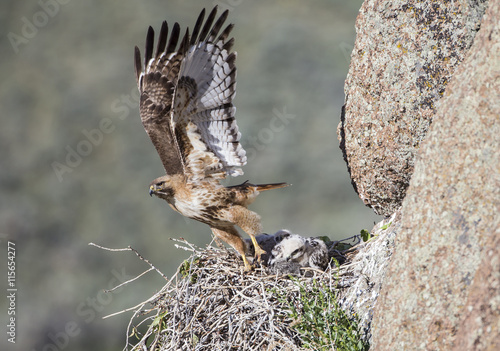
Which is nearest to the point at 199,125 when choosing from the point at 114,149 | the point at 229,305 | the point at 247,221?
the point at 247,221

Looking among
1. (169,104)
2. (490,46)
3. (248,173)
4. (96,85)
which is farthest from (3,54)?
(490,46)

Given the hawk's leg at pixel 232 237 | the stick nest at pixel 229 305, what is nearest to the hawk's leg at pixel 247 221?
the hawk's leg at pixel 232 237

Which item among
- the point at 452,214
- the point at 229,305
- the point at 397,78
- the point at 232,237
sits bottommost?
the point at 452,214

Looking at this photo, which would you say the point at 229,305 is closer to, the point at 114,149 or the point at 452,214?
the point at 452,214

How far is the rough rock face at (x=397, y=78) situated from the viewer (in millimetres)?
4574

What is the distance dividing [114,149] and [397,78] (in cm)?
2975

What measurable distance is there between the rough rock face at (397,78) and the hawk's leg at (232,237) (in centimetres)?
123

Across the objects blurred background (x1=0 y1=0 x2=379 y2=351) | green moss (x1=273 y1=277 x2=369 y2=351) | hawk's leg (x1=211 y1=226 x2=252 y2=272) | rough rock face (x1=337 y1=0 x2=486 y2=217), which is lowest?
green moss (x1=273 y1=277 x2=369 y2=351)

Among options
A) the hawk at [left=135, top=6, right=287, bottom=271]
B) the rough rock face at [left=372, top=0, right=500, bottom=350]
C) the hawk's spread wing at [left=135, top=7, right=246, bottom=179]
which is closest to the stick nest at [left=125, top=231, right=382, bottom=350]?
the hawk at [left=135, top=6, right=287, bottom=271]

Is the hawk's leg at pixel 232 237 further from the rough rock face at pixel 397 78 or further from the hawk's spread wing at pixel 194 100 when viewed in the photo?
the rough rock face at pixel 397 78

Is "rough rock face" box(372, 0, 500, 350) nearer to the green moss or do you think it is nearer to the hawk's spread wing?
the green moss

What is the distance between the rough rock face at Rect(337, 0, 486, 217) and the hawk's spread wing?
1.11 metres

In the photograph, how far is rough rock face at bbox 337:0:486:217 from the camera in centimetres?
457

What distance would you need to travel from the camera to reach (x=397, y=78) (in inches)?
189
